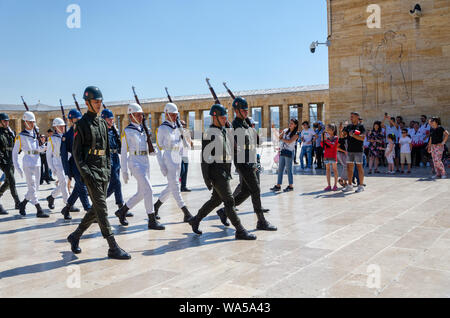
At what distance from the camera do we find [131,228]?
634cm

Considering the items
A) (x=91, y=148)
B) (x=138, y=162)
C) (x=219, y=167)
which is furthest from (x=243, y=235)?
(x=91, y=148)

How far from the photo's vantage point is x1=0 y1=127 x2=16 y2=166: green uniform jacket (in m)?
7.76

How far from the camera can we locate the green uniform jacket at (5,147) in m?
7.76

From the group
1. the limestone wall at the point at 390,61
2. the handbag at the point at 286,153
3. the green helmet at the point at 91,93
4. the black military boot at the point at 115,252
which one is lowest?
the black military boot at the point at 115,252

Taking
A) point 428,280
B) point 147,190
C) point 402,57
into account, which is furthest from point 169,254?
point 402,57

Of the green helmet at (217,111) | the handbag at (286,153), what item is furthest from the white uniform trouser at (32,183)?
the handbag at (286,153)

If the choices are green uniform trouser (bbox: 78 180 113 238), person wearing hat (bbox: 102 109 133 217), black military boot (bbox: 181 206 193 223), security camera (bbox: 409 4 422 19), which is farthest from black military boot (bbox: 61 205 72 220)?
security camera (bbox: 409 4 422 19)

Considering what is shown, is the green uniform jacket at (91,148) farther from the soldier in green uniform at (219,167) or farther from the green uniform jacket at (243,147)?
the green uniform jacket at (243,147)

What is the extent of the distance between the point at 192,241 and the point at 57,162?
3.99 m

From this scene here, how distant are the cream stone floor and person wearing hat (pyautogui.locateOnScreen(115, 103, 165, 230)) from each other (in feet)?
0.92

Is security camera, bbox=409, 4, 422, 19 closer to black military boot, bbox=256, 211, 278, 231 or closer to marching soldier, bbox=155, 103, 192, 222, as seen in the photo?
marching soldier, bbox=155, 103, 192, 222

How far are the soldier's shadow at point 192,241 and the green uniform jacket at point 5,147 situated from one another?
4307 mm

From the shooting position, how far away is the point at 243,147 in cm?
574
